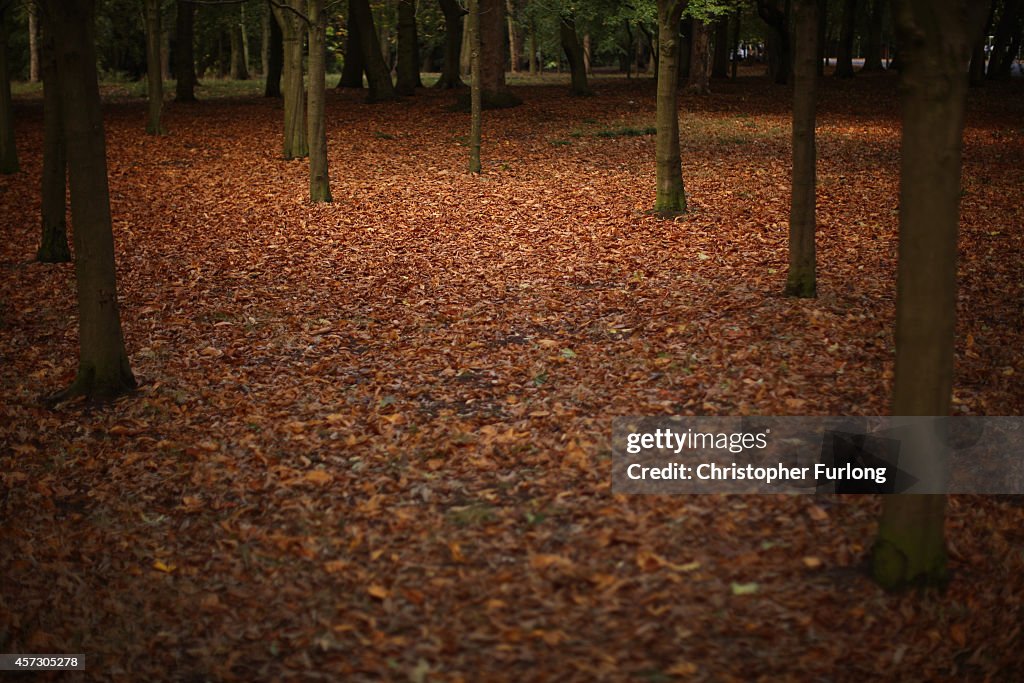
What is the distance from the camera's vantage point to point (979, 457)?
6.54 meters

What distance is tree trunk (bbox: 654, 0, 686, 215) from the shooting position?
1248 centimetres

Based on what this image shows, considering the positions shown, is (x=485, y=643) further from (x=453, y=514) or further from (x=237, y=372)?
(x=237, y=372)

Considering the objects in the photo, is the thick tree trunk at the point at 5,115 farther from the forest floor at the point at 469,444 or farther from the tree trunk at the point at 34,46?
the tree trunk at the point at 34,46

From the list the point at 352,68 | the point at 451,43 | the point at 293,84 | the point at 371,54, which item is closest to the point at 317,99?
the point at 293,84

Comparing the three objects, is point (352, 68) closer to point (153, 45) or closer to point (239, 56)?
point (239, 56)

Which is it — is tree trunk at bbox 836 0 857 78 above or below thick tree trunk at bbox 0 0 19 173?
above

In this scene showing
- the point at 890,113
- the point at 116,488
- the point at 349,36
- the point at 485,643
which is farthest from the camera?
the point at 349,36

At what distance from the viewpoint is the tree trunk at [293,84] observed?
57.2ft

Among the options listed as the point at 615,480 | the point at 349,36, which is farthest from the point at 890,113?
the point at 615,480

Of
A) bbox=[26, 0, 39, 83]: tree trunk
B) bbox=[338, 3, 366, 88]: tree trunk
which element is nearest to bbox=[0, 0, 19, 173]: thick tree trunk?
bbox=[338, 3, 366, 88]: tree trunk

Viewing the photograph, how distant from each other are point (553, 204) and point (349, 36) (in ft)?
73.9

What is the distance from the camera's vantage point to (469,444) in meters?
7.20

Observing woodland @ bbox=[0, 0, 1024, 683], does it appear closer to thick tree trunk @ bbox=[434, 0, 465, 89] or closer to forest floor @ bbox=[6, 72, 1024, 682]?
forest floor @ bbox=[6, 72, 1024, 682]

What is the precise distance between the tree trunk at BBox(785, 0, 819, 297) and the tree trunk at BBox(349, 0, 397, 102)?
22672 millimetres
